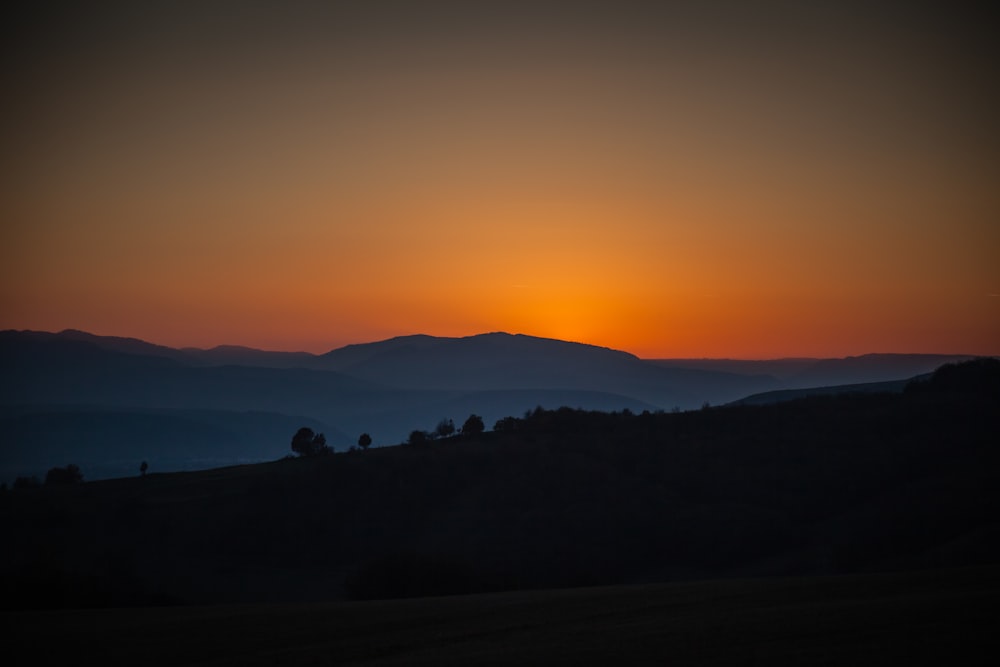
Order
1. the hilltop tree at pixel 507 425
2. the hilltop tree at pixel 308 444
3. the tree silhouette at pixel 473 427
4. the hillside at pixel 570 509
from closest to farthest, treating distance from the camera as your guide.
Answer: the hillside at pixel 570 509
the hilltop tree at pixel 308 444
the tree silhouette at pixel 473 427
the hilltop tree at pixel 507 425

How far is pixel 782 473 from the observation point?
9719 cm

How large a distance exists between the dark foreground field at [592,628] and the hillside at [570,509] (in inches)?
928

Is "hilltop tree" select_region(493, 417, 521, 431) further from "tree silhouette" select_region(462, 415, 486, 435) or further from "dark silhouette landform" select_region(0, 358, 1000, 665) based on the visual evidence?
"tree silhouette" select_region(462, 415, 486, 435)

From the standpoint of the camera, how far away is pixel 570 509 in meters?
92.9

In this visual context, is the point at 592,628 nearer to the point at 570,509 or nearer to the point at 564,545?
the point at 564,545

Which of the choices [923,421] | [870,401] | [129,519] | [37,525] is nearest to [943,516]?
[923,421]

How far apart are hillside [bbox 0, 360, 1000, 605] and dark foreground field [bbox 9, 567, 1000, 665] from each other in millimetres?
23578

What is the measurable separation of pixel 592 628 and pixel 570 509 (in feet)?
220

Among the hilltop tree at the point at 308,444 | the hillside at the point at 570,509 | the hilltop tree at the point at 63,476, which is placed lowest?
the hillside at the point at 570,509

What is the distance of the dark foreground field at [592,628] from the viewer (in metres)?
20.0

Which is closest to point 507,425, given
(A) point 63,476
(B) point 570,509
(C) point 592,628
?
(B) point 570,509

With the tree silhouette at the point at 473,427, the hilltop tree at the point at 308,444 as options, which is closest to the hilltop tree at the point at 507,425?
the tree silhouette at the point at 473,427

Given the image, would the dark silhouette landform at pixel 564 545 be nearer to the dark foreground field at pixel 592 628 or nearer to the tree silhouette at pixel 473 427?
the dark foreground field at pixel 592 628

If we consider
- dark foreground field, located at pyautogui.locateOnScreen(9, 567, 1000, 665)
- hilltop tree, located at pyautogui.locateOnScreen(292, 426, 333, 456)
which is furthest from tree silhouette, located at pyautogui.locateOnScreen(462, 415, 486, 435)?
dark foreground field, located at pyautogui.locateOnScreen(9, 567, 1000, 665)
